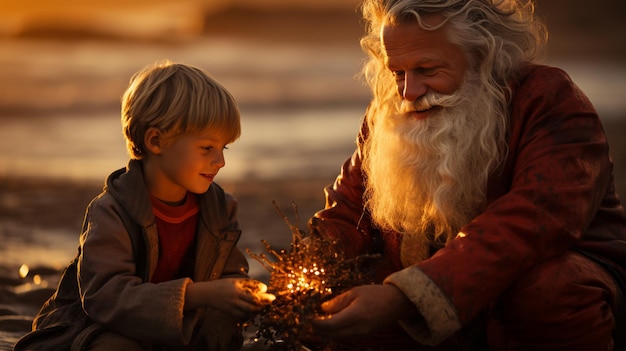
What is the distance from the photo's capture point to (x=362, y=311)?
3.46 m

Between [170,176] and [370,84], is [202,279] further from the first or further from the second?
[370,84]

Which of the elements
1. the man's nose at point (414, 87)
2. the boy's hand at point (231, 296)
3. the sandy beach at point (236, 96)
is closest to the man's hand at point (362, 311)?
the boy's hand at point (231, 296)

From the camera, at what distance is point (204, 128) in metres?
4.05

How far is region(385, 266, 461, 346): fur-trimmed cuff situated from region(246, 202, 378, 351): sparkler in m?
0.24

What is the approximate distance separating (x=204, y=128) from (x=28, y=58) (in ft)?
66.8

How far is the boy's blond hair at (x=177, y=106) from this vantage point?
402cm

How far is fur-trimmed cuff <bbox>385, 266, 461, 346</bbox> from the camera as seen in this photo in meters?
3.51

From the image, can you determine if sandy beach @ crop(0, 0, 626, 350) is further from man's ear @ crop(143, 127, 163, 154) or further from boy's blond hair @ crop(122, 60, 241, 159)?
man's ear @ crop(143, 127, 163, 154)

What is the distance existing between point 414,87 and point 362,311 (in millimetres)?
1072

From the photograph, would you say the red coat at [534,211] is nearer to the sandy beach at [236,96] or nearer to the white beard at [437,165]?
the white beard at [437,165]

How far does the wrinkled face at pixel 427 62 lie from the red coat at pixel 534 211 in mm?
267

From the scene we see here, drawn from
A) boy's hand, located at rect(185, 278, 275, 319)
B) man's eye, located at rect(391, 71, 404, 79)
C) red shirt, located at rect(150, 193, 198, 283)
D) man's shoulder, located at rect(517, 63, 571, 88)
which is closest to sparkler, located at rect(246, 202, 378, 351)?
boy's hand, located at rect(185, 278, 275, 319)

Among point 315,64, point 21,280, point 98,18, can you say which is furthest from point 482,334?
point 98,18

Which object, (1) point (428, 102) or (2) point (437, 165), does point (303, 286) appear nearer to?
(2) point (437, 165)
